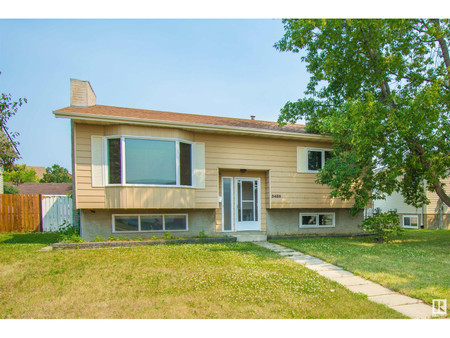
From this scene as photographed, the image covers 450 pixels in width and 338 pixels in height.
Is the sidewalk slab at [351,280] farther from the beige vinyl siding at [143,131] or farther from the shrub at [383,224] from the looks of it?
the beige vinyl siding at [143,131]

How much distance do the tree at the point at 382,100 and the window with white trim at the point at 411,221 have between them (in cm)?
852

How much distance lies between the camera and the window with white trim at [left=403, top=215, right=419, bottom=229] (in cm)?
1791

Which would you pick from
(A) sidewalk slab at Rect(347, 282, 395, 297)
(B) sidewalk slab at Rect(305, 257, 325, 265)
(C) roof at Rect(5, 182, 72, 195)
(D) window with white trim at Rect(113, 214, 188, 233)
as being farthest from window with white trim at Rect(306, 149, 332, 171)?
(C) roof at Rect(5, 182, 72, 195)

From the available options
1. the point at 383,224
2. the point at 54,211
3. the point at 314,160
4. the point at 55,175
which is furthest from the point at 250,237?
the point at 55,175

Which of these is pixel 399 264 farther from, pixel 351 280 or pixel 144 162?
pixel 144 162

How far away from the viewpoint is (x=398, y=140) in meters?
8.88

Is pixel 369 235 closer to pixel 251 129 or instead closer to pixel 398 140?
pixel 398 140

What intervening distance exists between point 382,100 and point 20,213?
15179mm

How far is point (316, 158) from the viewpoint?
11.1 m

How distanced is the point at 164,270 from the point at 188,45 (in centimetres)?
602

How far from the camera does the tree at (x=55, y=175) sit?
153 ft

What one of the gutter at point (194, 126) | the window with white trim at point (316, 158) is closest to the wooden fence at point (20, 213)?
the gutter at point (194, 126)
